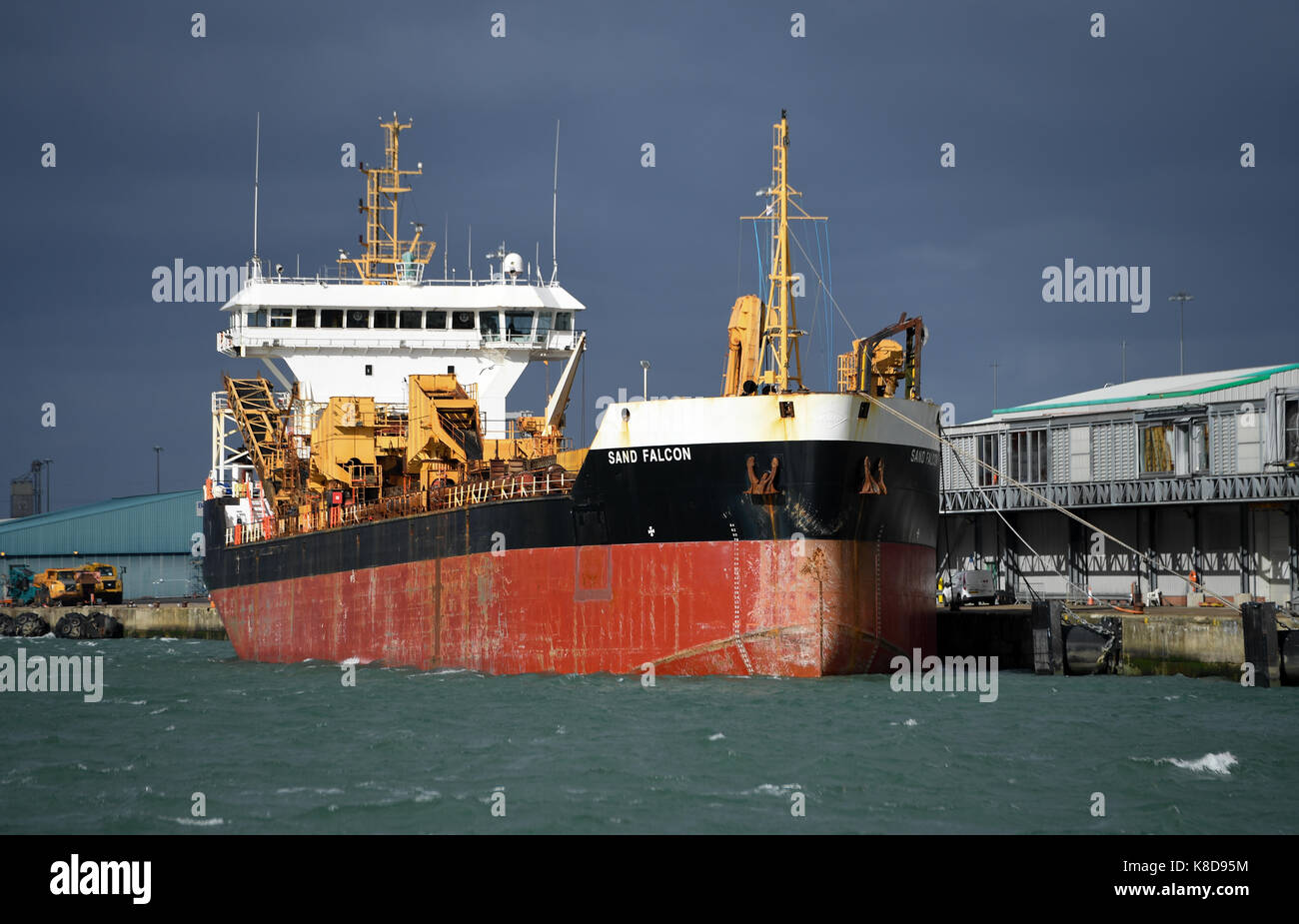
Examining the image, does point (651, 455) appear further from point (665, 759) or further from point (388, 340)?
point (388, 340)

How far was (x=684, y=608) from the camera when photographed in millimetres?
21469

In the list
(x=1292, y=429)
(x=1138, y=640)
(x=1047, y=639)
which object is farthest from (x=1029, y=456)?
(x=1138, y=640)

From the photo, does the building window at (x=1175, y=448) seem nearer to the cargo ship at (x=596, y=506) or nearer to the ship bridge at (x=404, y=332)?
the cargo ship at (x=596, y=506)

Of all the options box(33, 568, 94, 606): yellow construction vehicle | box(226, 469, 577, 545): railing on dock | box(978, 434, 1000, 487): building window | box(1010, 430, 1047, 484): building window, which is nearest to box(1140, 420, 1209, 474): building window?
box(1010, 430, 1047, 484): building window

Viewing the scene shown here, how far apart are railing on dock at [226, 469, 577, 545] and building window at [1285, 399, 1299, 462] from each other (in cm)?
1690

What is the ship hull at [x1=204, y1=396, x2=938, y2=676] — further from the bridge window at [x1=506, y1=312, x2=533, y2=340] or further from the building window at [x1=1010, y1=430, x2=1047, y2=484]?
the building window at [x1=1010, y1=430, x2=1047, y2=484]

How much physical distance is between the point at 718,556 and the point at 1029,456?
18376 millimetres

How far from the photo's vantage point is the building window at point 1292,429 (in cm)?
3034

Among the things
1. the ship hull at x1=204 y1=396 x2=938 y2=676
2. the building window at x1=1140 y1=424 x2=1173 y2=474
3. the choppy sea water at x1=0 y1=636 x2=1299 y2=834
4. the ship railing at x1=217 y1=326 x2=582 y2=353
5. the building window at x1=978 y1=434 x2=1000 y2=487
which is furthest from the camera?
the building window at x1=978 y1=434 x2=1000 y2=487

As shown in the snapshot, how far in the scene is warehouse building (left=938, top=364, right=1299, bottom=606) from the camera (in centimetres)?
3084

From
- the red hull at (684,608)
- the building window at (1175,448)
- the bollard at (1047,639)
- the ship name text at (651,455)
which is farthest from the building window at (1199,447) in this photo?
the ship name text at (651,455)

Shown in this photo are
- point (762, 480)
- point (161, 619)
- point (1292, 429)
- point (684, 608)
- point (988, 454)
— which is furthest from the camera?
point (161, 619)

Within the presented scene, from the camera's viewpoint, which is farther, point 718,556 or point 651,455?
point 651,455
